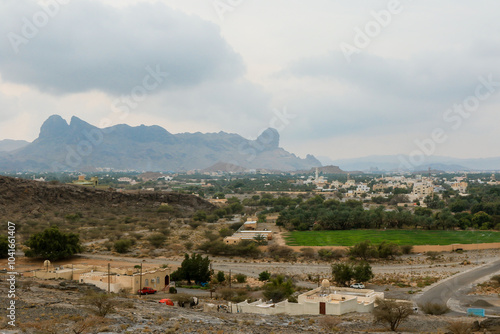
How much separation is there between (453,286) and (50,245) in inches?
1217

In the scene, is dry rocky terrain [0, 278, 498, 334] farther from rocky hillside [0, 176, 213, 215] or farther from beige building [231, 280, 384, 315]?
rocky hillside [0, 176, 213, 215]

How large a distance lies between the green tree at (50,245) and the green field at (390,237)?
21754 millimetres

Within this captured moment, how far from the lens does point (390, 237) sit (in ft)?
171

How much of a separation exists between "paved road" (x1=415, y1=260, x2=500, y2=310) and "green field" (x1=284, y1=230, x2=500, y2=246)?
11.7 metres

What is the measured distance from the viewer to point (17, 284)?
24453mm

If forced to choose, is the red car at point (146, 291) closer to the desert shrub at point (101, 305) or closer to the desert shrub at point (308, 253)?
the desert shrub at point (101, 305)

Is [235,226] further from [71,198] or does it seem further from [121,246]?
[71,198]

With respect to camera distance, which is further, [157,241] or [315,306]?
[157,241]

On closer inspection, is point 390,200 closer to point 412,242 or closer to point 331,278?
point 412,242

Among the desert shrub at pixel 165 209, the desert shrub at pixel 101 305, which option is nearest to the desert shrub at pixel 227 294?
the desert shrub at pixel 101 305

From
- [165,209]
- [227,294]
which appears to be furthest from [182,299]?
[165,209]

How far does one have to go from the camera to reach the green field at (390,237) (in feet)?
159

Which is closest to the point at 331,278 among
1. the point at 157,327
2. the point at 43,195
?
the point at 157,327

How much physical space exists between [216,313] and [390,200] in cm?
7617
